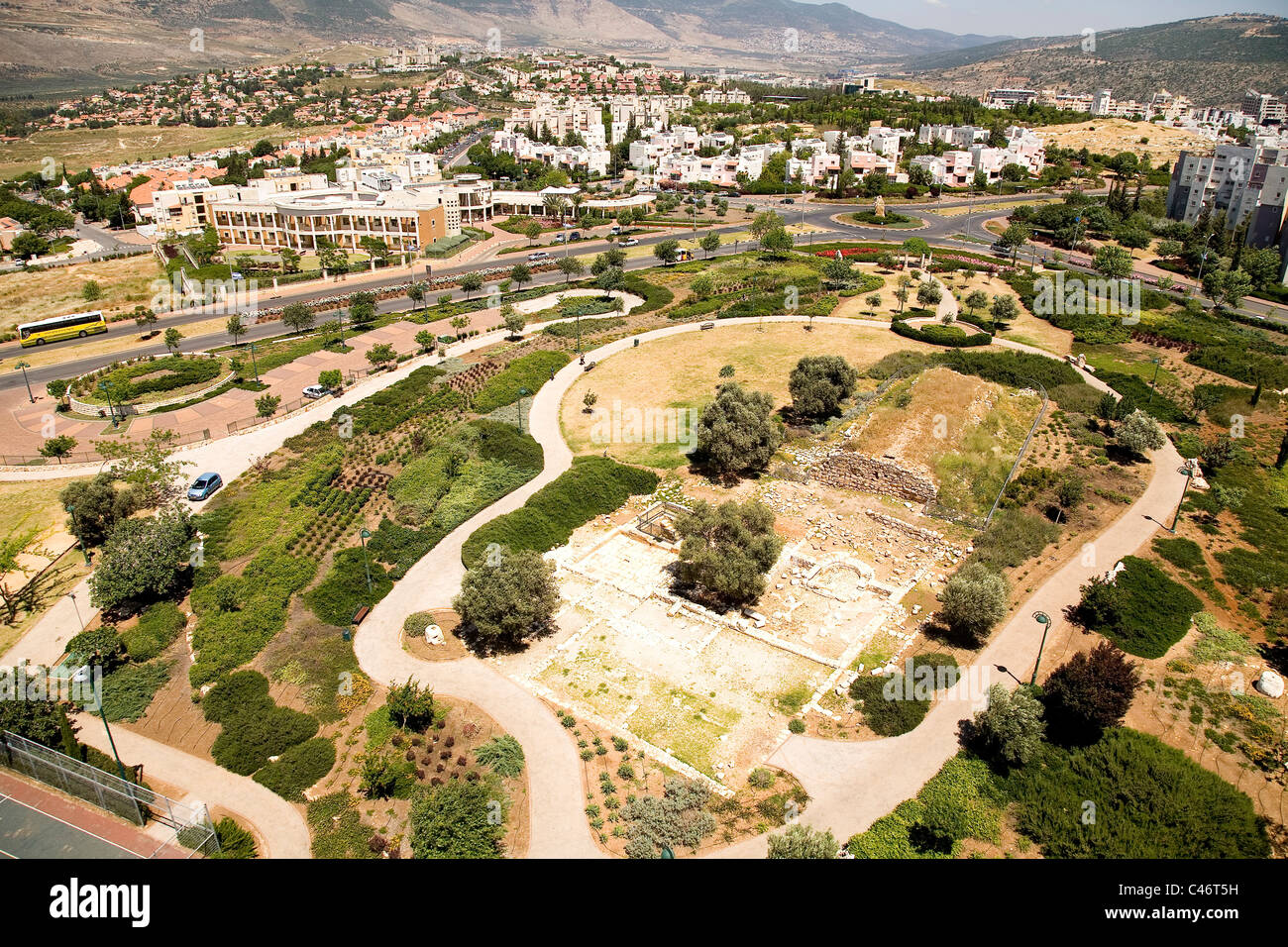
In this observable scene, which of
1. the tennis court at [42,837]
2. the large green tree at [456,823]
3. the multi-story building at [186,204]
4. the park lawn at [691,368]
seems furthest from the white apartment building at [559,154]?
the tennis court at [42,837]

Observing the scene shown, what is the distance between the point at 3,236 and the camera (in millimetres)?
87000

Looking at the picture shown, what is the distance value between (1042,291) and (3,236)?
372ft

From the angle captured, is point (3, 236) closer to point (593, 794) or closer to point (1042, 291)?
point (593, 794)

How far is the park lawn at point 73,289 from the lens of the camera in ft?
224

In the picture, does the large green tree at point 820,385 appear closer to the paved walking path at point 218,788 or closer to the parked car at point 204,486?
the parked car at point 204,486

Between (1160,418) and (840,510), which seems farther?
(1160,418)

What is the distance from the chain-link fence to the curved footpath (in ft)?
8.63

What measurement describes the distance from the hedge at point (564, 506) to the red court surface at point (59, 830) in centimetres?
1667

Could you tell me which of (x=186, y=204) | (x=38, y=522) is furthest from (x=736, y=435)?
(x=186, y=204)

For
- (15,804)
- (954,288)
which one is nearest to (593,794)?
(15,804)

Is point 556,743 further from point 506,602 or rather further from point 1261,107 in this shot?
point 1261,107

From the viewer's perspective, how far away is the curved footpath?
20844mm

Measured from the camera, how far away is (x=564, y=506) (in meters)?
35.7
